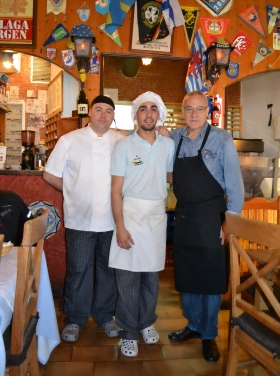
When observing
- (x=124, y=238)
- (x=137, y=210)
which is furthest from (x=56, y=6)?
(x=124, y=238)

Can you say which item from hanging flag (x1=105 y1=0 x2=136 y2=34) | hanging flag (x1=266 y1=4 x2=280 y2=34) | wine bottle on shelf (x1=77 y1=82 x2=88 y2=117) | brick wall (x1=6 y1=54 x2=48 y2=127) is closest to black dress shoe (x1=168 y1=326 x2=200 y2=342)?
wine bottle on shelf (x1=77 y1=82 x2=88 y2=117)

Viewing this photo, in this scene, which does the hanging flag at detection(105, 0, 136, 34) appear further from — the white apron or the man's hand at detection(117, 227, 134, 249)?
the man's hand at detection(117, 227, 134, 249)

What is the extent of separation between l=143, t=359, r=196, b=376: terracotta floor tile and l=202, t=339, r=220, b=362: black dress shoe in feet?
0.45

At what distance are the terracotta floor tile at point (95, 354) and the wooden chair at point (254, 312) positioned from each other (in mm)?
866

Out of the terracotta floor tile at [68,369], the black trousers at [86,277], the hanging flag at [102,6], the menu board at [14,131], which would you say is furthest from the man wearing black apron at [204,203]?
the menu board at [14,131]

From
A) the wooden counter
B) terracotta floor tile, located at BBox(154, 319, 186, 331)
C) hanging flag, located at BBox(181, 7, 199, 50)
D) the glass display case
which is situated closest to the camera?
terracotta floor tile, located at BBox(154, 319, 186, 331)

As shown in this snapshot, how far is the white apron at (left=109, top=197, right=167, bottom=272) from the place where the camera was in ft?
7.20

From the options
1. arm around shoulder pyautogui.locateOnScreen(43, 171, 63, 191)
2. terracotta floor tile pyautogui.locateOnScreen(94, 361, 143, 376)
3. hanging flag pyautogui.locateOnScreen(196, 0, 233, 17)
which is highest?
hanging flag pyautogui.locateOnScreen(196, 0, 233, 17)

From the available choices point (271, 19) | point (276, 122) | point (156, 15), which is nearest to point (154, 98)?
point (156, 15)

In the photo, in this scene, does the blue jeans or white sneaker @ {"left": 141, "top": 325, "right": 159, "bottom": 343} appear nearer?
Answer: the blue jeans

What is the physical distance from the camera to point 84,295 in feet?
8.04

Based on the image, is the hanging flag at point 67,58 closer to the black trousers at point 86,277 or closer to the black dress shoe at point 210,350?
the black trousers at point 86,277

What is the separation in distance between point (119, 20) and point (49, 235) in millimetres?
2361

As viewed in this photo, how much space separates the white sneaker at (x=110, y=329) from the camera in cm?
248
